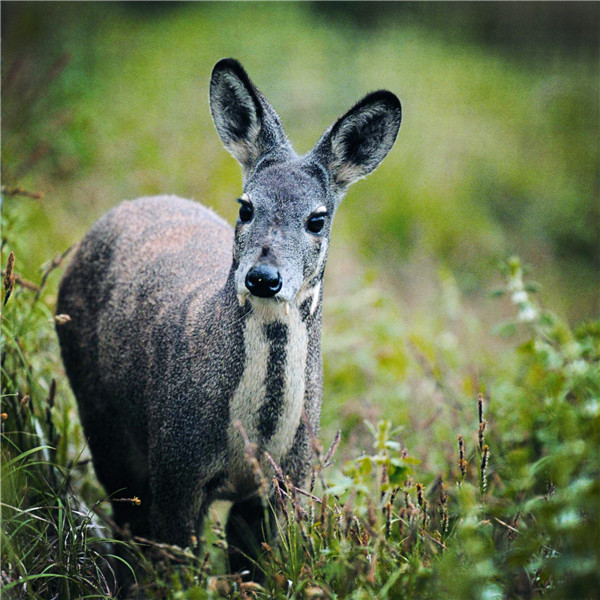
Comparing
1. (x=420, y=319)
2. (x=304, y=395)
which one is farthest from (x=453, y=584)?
(x=420, y=319)

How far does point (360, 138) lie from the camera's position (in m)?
3.74

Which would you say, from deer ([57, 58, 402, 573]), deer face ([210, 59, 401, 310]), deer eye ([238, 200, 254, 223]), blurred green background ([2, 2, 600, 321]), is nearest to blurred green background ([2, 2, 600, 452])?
blurred green background ([2, 2, 600, 321])

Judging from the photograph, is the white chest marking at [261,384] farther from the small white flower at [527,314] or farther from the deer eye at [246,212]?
the small white flower at [527,314]

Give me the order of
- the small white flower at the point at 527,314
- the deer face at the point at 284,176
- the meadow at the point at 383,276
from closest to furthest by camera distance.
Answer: the meadow at the point at 383,276 → the deer face at the point at 284,176 → the small white flower at the point at 527,314

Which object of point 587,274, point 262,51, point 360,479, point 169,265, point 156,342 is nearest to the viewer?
point 360,479

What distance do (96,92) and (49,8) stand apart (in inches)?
74.8

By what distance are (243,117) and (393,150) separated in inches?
250

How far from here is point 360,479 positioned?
2645 millimetres

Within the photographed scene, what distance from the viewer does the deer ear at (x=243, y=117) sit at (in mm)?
3619

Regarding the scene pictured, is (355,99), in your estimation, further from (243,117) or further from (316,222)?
(316,222)

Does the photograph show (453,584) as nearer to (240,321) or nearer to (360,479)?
(360,479)

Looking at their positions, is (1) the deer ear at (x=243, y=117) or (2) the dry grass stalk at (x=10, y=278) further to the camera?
(1) the deer ear at (x=243, y=117)

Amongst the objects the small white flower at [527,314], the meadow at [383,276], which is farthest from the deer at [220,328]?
the small white flower at [527,314]

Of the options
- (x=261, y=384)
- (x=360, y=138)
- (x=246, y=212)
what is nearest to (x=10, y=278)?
(x=246, y=212)
